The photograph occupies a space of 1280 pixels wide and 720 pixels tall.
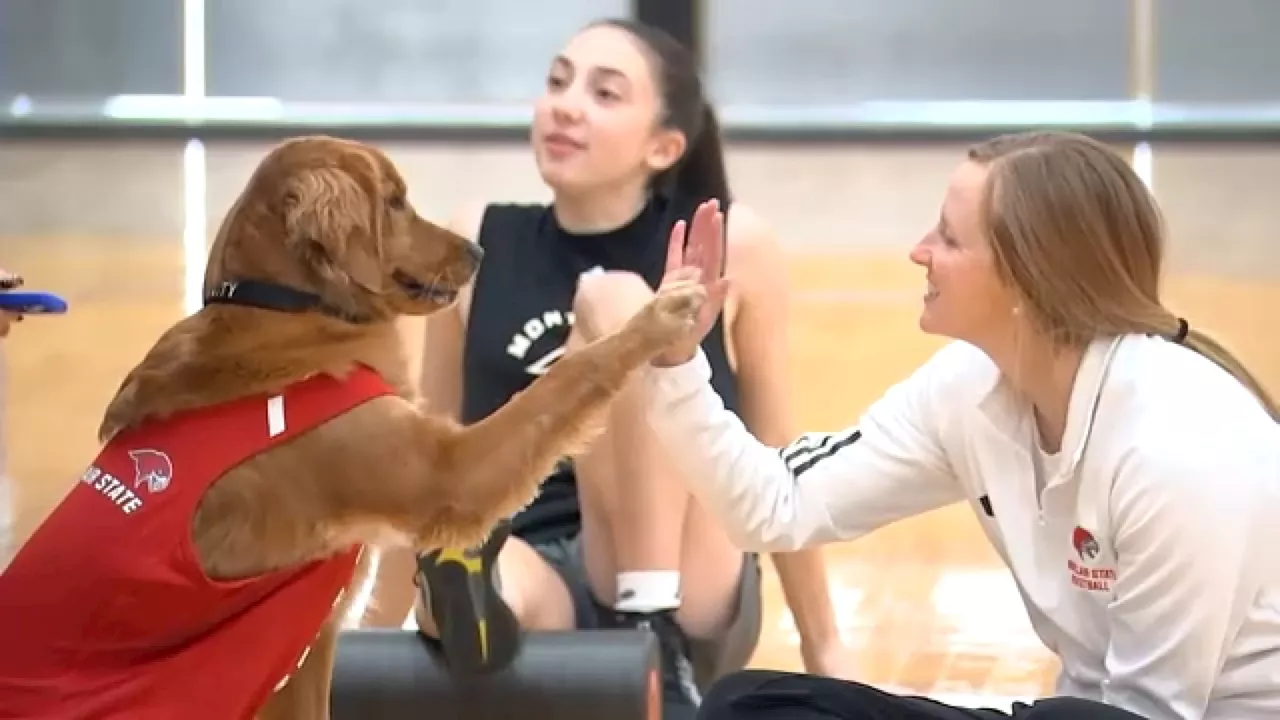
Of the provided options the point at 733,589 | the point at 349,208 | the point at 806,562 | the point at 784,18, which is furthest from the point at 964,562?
the point at 784,18

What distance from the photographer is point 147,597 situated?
1359 mm

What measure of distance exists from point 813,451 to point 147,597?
67 centimetres

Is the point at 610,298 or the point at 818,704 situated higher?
the point at 610,298

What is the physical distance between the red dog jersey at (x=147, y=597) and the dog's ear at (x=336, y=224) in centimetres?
12

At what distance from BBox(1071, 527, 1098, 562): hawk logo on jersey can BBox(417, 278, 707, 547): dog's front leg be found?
0.38 meters

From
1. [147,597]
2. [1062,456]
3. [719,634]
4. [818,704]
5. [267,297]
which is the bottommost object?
[719,634]

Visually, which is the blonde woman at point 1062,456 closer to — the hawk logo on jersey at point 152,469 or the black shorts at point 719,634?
the black shorts at point 719,634

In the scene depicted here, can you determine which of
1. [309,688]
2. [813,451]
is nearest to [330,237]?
[309,688]

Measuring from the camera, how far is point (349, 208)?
1.49m

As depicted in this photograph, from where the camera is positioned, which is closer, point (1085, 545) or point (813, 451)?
point (1085, 545)

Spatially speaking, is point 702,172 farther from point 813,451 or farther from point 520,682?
point 520,682

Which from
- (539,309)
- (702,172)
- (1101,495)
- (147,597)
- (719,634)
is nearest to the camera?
(147,597)

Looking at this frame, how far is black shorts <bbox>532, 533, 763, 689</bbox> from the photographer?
197 cm

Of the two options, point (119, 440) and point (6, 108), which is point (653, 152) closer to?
point (119, 440)
